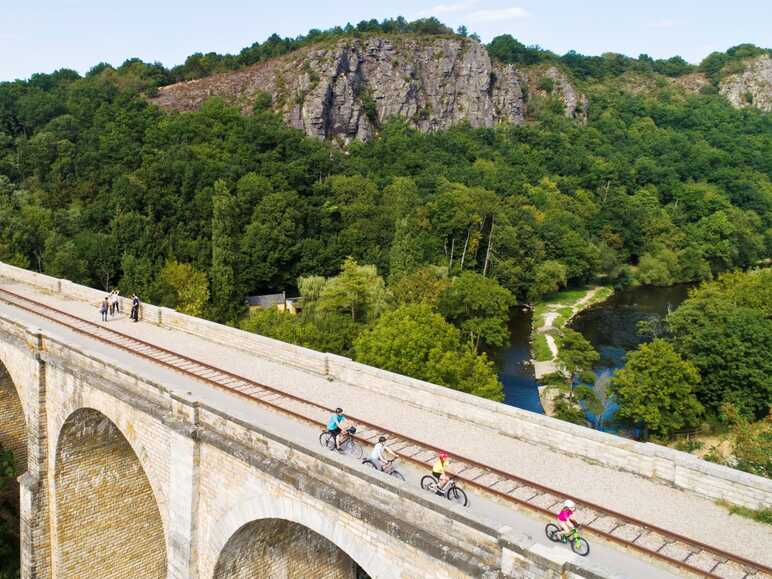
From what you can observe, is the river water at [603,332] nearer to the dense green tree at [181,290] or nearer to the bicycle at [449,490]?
the dense green tree at [181,290]

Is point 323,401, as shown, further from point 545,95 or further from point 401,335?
point 545,95

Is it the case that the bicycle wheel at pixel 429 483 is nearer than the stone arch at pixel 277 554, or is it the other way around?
the bicycle wheel at pixel 429 483

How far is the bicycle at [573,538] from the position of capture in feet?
33.0

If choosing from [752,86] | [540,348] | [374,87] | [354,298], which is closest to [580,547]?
[354,298]

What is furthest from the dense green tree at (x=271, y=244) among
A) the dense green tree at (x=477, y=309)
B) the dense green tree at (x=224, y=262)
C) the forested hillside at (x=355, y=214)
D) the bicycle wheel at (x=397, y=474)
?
the bicycle wheel at (x=397, y=474)

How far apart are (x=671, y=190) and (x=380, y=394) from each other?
8551 centimetres

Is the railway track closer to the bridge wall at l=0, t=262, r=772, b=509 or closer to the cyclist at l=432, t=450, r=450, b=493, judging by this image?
the cyclist at l=432, t=450, r=450, b=493

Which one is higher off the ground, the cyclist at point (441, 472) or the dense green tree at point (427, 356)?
the cyclist at point (441, 472)

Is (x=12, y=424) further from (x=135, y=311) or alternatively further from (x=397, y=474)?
(x=397, y=474)

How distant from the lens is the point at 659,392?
30.5 m

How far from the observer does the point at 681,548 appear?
Answer: 10.4m

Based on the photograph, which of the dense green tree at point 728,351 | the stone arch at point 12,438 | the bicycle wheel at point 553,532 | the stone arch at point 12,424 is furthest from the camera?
the dense green tree at point 728,351

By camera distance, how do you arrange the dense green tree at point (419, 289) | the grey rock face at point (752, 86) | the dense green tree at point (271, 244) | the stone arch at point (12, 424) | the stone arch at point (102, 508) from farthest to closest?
the grey rock face at point (752, 86), the dense green tree at point (271, 244), the dense green tree at point (419, 289), the stone arch at point (12, 424), the stone arch at point (102, 508)

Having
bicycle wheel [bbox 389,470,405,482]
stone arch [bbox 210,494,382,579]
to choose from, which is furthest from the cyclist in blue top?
stone arch [bbox 210,494,382,579]
